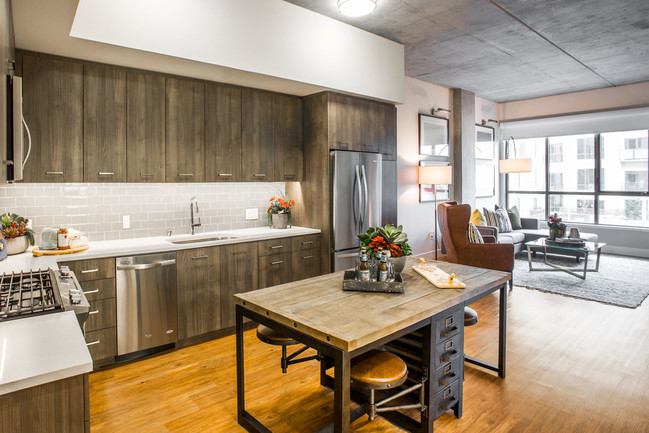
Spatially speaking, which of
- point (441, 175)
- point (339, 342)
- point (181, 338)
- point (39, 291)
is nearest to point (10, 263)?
point (39, 291)

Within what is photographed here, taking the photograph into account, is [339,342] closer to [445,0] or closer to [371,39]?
[445,0]

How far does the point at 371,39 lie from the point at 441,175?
2.48m

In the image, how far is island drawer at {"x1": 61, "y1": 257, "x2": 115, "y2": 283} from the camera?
296 centimetres

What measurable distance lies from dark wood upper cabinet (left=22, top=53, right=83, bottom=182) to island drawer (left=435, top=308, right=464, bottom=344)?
2.87 m

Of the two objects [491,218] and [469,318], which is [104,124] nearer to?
[469,318]

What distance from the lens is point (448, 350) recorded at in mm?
2322

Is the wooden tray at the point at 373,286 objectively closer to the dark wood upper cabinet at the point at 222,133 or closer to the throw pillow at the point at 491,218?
the dark wood upper cabinet at the point at 222,133

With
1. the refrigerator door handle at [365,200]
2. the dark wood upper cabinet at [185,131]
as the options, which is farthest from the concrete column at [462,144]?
the dark wood upper cabinet at [185,131]

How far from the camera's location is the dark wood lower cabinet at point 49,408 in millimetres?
1073

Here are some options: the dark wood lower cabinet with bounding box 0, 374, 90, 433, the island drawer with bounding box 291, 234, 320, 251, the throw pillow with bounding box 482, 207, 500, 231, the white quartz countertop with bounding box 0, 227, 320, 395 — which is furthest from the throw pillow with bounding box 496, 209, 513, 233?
the dark wood lower cabinet with bounding box 0, 374, 90, 433

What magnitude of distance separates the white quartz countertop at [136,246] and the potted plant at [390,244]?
164 cm

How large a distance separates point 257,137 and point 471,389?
9.75 feet

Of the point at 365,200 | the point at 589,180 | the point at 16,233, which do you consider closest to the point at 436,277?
the point at 365,200

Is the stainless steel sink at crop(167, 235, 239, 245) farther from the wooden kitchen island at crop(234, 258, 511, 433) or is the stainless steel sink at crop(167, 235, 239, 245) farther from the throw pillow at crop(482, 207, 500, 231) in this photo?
the throw pillow at crop(482, 207, 500, 231)
